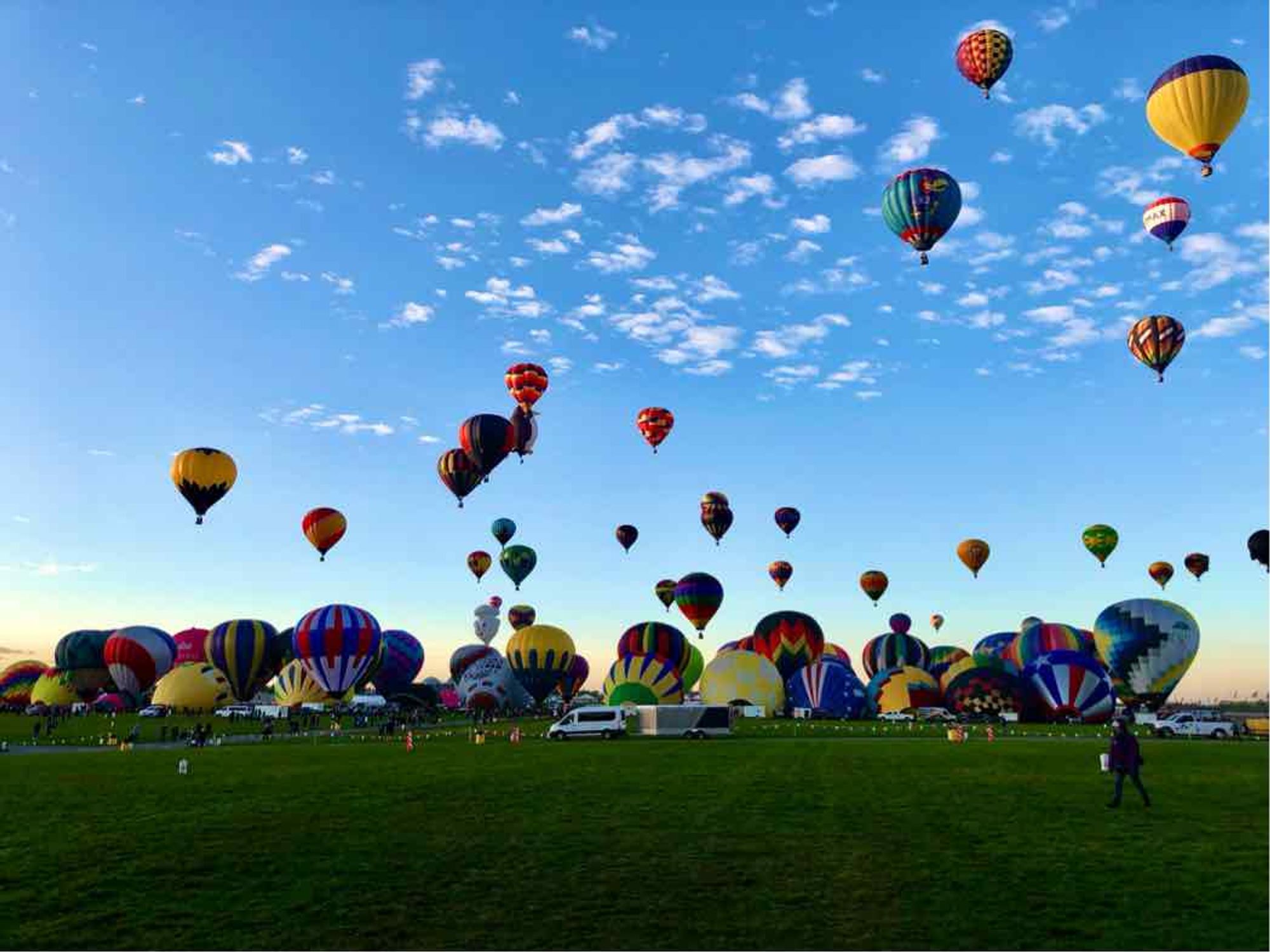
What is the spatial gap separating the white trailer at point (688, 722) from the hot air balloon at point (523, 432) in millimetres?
29046

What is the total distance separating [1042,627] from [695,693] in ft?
187

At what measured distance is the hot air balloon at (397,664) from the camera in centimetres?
10538

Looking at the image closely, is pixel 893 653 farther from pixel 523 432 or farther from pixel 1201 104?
pixel 1201 104

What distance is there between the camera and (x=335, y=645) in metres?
67.8

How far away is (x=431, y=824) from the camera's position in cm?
1783

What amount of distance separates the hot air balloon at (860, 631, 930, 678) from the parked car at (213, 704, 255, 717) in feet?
195

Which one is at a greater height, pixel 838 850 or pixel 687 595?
pixel 687 595

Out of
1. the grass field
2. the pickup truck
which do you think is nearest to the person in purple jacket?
the grass field

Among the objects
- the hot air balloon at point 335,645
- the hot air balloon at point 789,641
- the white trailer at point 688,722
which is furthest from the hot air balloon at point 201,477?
the hot air balloon at point 789,641

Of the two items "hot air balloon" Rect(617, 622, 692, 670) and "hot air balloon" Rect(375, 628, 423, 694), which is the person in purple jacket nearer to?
"hot air balloon" Rect(617, 622, 692, 670)

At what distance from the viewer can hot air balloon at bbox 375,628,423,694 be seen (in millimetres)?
105375

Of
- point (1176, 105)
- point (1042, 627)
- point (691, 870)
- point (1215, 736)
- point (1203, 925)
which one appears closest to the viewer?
point (1203, 925)

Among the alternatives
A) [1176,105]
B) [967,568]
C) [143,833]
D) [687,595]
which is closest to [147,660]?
[687,595]

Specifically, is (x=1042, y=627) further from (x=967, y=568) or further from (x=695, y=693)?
(x=695, y=693)
